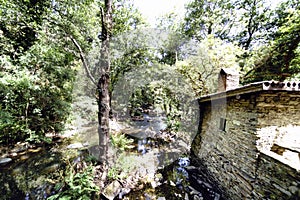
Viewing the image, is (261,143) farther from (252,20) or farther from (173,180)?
(252,20)

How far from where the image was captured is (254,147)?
3051mm

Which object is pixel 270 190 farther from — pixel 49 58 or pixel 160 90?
pixel 160 90

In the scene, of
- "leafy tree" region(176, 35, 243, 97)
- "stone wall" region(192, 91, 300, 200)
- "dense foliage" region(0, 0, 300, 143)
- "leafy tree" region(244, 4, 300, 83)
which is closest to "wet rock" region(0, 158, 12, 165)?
"dense foliage" region(0, 0, 300, 143)

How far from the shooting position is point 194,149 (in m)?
6.16

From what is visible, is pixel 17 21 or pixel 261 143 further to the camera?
pixel 17 21

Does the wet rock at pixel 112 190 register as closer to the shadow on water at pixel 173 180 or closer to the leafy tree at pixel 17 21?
the shadow on water at pixel 173 180

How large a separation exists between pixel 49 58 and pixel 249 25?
47.6 feet

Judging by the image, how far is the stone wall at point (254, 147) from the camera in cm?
255

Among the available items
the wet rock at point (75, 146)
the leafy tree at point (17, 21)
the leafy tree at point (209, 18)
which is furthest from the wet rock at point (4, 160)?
the leafy tree at point (209, 18)

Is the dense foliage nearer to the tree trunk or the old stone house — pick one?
the tree trunk

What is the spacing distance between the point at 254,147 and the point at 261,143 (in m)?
0.17

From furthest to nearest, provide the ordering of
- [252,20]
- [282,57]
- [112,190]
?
1. [252,20]
2. [282,57]
3. [112,190]

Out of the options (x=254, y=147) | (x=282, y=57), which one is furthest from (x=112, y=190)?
(x=282, y=57)

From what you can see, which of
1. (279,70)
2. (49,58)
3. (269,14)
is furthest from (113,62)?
(269,14)
